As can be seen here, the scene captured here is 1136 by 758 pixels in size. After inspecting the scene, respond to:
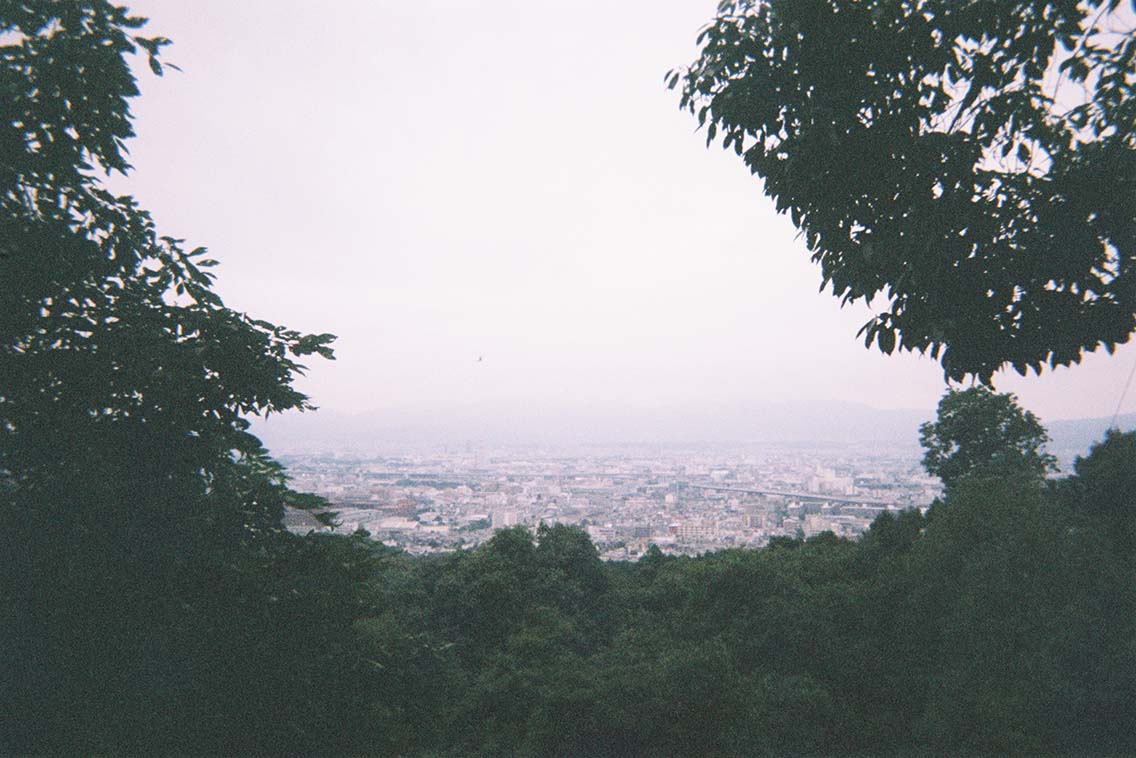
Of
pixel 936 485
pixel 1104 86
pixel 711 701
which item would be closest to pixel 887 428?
pixel 936 485

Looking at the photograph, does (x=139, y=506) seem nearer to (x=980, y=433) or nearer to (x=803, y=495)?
(x=980, y=433)

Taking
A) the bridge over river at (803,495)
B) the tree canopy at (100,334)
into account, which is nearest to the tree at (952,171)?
the tree canopy at (100,334)

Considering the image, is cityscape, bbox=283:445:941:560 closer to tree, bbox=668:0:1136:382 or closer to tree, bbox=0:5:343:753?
tree, bbox=0:5:343:753

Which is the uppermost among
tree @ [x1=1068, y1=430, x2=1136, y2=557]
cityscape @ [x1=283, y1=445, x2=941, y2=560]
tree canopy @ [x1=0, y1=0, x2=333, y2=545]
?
tree canopy @ [x1=0, y1=0, x2=333, y2=545]

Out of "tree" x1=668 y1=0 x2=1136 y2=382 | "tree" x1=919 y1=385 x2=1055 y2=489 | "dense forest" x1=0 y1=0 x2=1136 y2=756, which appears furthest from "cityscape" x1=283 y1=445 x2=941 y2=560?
"tree" x1=668 y1=0 x2=1136 y2=382

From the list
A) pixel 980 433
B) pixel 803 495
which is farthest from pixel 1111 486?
pixel 803 495
